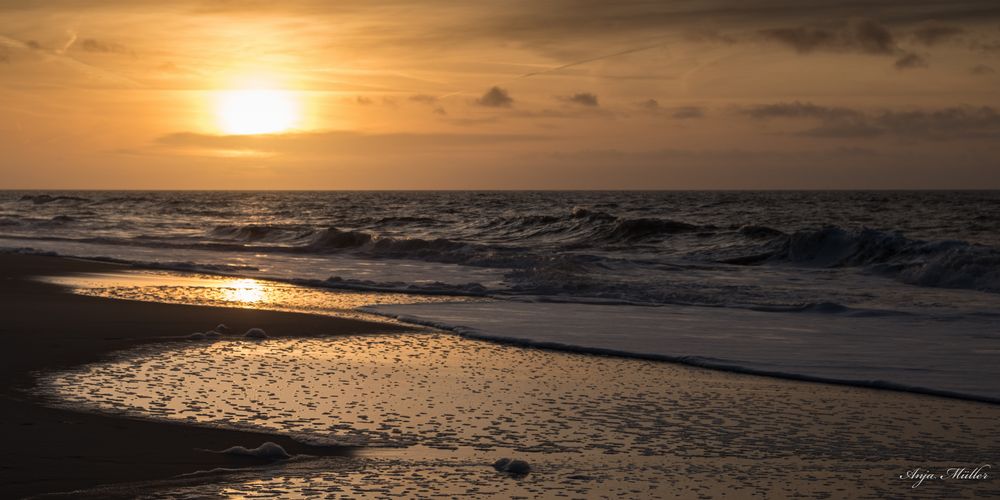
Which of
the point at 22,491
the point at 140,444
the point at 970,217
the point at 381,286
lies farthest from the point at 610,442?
the point at 970,217

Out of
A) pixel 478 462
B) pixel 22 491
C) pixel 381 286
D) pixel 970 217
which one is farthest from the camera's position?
pixel 970 217

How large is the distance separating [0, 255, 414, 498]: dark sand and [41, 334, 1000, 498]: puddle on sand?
28 centimetres

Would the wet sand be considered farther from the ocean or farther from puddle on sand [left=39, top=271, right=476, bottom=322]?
puddle on sand [left=39, top=271, right=476, bottom=322]

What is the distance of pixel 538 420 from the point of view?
657cm

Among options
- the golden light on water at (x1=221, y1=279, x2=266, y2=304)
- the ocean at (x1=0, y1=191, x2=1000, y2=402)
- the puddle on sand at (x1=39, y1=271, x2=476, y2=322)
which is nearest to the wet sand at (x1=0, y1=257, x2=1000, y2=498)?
the ocean at (x1=0, y1=191, x2=1000, y2=402)

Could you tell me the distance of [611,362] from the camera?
9234mm

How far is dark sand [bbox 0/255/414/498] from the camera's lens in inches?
205

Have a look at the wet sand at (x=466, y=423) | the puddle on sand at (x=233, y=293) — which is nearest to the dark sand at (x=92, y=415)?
the wet sand at (x=466, y=423)

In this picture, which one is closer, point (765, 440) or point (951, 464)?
point (951, 464)

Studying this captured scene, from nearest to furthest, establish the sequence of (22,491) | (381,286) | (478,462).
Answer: (22,491) → (478,462) → (381,286)

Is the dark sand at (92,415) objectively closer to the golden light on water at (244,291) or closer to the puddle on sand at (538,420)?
the puddle on sand at (538,420)

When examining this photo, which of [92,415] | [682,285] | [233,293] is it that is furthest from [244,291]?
[92,415]

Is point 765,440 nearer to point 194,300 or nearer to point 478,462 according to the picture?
point 478,462

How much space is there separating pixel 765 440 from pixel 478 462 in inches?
73.2
